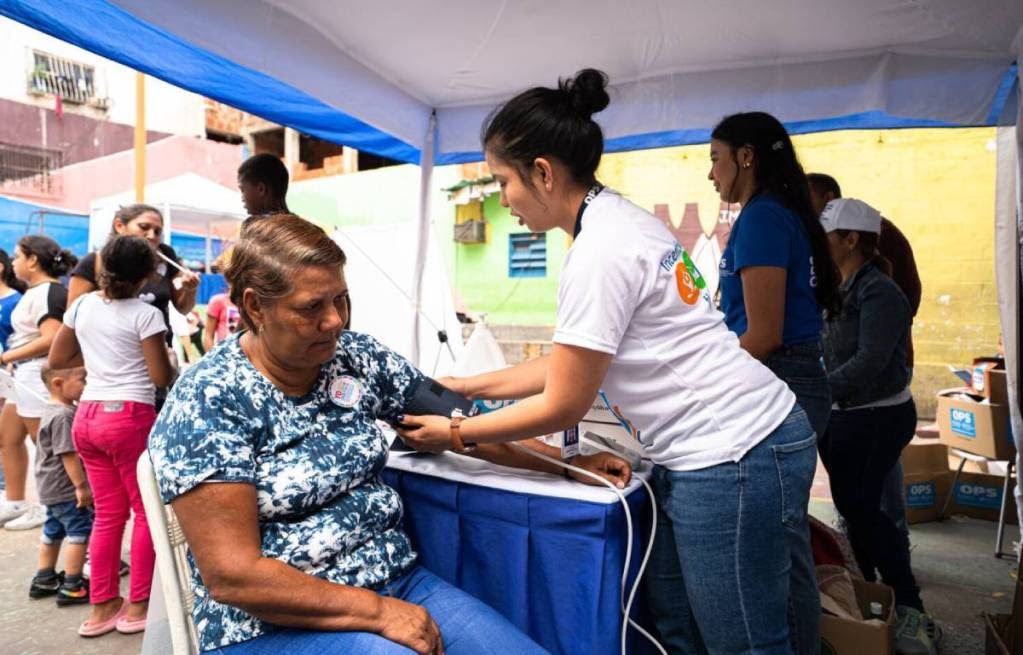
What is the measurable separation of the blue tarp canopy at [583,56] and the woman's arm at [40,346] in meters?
1.55

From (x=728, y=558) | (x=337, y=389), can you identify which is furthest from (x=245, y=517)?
(x=728, y=558)

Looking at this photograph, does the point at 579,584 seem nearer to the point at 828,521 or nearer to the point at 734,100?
the point at 734,100

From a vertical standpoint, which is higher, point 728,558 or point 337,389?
point 337,389

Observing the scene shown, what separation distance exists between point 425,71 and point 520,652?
2712 millimetres

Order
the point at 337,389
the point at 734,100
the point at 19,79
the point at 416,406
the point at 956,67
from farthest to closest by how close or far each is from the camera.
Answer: the point at 19,79, the point at 734,100, the point at 956,67, the point at 416,406, the point at 337,389

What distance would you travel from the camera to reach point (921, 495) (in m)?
3.80

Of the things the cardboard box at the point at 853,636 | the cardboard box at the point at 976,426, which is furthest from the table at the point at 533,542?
the cardboard box at the point at 976,426

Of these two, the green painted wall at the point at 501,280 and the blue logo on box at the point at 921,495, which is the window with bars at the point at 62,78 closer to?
the green painted wall at the point at 501,280

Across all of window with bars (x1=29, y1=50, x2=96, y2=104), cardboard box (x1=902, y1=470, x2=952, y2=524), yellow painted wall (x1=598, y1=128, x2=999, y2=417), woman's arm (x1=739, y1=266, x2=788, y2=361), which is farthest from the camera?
window with bars (x1=29, y1=50, x2=96, y2=104)

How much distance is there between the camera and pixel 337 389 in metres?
1.41

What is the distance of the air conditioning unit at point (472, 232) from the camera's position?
10969 millimetres

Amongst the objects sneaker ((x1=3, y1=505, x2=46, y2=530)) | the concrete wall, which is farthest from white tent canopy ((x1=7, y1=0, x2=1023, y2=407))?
the concrete wall

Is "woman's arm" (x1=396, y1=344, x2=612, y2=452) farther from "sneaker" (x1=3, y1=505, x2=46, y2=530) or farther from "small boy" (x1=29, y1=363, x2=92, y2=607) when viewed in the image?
"sneaker" (x1=3, y1=505, x2=46, y2=530)

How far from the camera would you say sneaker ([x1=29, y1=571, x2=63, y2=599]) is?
9.18ft
